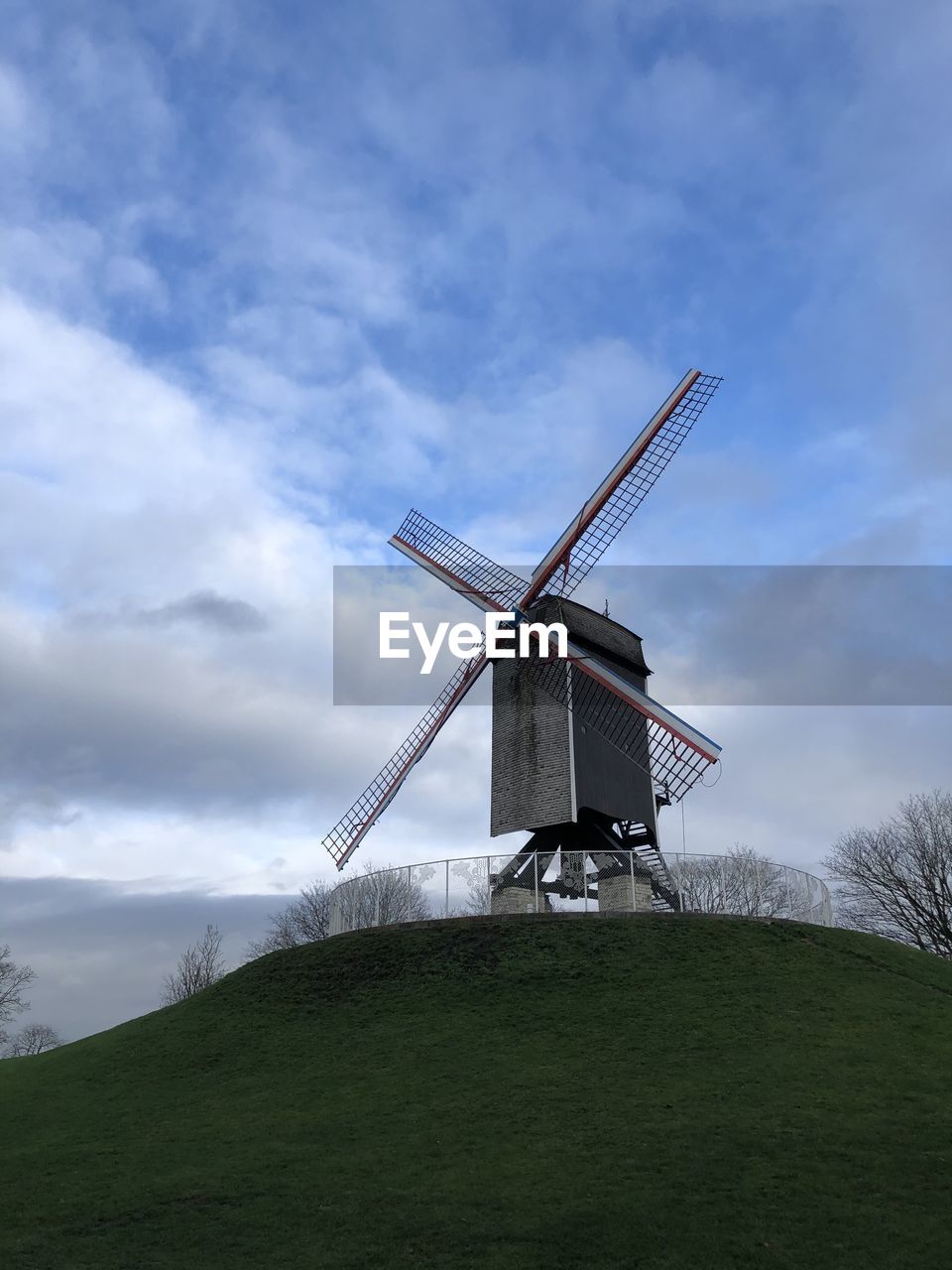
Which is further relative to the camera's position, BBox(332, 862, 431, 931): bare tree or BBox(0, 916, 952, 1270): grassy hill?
BBox(332, 862, 431, 931): bare tree

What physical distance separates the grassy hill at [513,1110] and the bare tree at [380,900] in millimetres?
1173

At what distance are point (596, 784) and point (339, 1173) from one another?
15080 mm

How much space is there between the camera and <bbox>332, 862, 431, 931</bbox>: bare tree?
92.5 ft

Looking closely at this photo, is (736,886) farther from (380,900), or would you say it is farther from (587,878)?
(380,900)

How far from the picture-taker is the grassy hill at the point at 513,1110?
13.9 metres

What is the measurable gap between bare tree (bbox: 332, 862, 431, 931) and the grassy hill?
Answer: 1.17m

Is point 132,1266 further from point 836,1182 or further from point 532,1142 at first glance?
point 836,1182

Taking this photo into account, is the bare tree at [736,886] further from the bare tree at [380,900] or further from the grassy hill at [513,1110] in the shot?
the bare tree at [380,900]

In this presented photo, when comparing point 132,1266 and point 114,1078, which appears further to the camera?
point 114,1078

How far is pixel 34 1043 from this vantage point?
279 ft

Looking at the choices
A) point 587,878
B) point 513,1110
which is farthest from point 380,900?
point 513,1110

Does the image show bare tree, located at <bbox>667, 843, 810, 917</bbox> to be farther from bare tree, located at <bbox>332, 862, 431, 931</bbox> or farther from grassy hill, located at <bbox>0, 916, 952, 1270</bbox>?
bare tree, located at <bbox>332, 862, 431, 931</bbox>

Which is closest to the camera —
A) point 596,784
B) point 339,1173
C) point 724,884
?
point 339,1173

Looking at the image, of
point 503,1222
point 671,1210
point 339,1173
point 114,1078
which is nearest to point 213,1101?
point 114,1078
